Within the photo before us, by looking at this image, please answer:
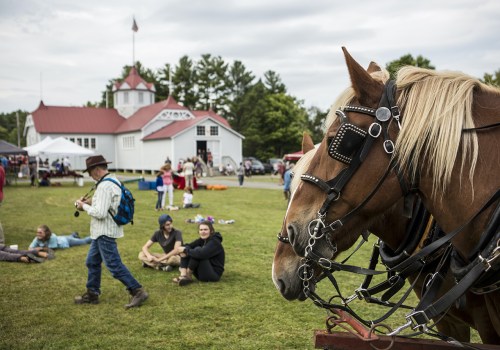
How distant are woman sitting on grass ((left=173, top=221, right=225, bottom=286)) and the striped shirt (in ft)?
5.78

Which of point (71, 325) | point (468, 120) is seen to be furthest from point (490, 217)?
point (71, 325)

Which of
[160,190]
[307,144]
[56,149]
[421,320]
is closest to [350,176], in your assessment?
[421,320]

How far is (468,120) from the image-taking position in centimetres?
211

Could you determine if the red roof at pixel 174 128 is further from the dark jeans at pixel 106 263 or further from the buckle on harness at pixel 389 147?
the buckle on harness at pixel 389 147

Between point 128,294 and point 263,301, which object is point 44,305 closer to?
point 128,294

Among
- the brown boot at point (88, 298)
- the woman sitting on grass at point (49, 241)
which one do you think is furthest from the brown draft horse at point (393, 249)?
the woman sitting on grass at point (49, 241)

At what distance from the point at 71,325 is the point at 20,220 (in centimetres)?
1090

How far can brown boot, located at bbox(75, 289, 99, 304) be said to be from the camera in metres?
6.84

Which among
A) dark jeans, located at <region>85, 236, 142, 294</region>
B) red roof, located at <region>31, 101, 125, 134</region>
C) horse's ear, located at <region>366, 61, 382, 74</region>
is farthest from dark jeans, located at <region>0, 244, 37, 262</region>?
red roof, located at <region>31, 101, 125, 134</region>

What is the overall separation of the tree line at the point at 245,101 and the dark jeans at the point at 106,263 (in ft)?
139

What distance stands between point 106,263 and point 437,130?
5661 millimetres

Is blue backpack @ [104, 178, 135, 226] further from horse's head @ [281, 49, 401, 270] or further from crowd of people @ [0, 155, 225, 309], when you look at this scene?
horse's head @ [281, 49, 401, 270]

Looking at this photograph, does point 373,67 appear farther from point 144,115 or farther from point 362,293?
point 144,115

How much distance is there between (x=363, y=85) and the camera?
219 centimetres
